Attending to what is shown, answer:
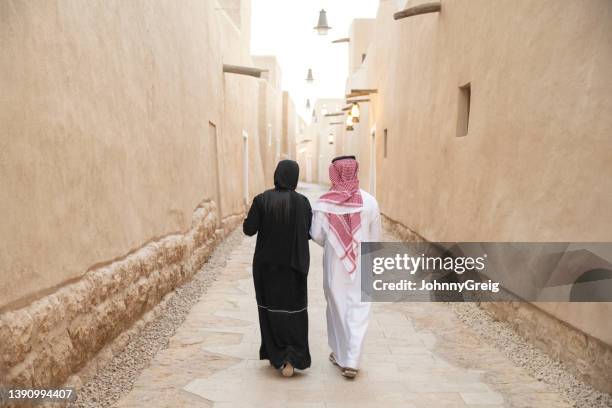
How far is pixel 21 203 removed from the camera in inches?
99.3

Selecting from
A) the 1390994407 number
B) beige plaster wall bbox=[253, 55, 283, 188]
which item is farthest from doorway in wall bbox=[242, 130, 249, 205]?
the 1390994407 number

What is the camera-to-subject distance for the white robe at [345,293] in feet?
11.9

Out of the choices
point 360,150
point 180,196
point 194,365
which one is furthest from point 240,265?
point 360,150

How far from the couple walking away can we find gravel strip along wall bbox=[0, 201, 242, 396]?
1.09 meters

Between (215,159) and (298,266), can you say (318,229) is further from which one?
(215,159)

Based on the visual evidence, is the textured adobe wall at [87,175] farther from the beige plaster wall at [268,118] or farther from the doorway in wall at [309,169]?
the doorway in wall at [309,169]

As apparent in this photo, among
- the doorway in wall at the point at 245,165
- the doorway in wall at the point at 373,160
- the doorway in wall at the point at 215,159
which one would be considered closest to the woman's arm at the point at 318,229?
the doorway in wall at the point at 215,159

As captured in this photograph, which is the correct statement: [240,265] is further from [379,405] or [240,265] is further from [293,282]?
[379,405]

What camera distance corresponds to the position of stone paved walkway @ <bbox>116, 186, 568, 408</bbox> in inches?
127

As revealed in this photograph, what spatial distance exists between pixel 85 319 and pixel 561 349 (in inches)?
129

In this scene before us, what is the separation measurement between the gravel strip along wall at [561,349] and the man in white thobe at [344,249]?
53.8 inches

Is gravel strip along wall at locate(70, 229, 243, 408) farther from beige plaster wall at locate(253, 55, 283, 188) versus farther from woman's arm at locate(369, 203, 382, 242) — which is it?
beige plaster wall at locate(253, 55, 283, 188)

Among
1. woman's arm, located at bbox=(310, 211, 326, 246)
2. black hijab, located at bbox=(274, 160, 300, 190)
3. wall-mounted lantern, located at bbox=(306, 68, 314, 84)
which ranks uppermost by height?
wall-mounted lantern, located at bbox=(306, 68, 314, 84)

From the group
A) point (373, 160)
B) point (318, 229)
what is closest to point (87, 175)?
point (318, 229)
